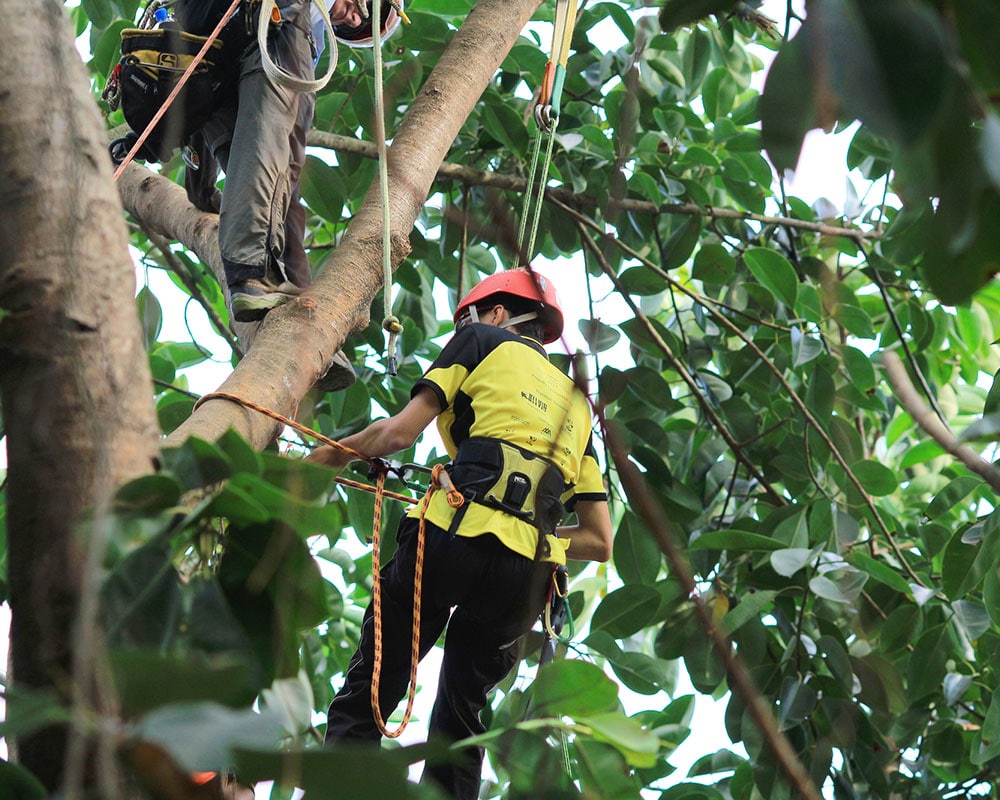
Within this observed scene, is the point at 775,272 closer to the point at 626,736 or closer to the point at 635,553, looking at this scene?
the point at 635,553

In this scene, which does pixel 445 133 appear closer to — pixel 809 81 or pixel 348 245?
pixel 348 245

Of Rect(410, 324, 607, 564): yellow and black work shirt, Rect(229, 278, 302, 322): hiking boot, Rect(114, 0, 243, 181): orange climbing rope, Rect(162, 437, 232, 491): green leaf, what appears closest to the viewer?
Rect(162, 437, 232, 491): green leaf

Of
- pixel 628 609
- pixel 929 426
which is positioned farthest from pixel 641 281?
pixel 929 426

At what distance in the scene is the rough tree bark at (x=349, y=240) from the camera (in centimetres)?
189

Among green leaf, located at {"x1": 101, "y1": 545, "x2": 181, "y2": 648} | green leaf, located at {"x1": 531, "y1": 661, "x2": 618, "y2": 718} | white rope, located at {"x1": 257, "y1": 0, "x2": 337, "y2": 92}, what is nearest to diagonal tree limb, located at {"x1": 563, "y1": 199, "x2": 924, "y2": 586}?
white rope, located at {"x1": 257, "y1": 0, "x2": 337, "y2": 92}

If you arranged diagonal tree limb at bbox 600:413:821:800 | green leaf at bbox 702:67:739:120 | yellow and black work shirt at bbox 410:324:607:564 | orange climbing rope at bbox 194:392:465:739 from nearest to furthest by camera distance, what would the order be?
diagonal tree limb at bbox 600:413:821:800, orange climbing rope at bbox 194:392:465:739, yellow and black work shirt at bbox 410:324:607:564, green leaf at bbox 702:67:739:120

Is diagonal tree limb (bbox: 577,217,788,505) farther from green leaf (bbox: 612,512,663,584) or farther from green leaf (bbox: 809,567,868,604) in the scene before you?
green leaf (bbox: 809,567,868,604)

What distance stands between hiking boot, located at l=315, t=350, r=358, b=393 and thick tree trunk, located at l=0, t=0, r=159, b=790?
1357 millimetres

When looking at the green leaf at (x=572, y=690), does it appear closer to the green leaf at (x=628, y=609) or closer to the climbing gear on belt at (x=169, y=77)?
the green leaf at (x=628, y=609)

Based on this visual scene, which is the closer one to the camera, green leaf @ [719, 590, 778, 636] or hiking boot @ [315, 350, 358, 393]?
hiking boot @ [315, 350, 358, 393]

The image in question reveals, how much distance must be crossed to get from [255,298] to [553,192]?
143cm

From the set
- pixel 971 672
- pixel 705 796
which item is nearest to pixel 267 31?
pixel 705 796

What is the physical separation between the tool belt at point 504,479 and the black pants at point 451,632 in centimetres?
8

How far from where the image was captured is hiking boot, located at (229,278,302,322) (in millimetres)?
2184
